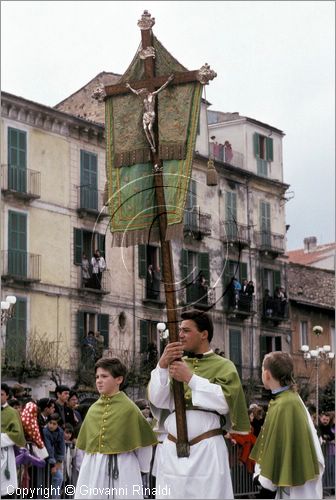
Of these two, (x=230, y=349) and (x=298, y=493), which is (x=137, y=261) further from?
(x=298, y=493)

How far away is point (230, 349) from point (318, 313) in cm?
692

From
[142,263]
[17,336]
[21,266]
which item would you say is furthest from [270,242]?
[17,336]

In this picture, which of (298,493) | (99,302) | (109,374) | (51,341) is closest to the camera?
(298,493)

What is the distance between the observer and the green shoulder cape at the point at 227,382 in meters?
8.74

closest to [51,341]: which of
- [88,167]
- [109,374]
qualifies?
[88,167]

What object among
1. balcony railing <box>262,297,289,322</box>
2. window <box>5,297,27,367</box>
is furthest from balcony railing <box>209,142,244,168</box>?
window <box>5,297,27,367</box>

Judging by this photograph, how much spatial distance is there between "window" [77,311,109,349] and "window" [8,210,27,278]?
298 cm

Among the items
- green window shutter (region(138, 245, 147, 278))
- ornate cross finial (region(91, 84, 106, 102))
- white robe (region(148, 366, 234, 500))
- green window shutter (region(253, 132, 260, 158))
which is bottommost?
white robe (region(148, 366, 234, 500))

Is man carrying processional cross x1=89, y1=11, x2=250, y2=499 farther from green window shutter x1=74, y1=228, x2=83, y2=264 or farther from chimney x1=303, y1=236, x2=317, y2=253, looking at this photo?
chimney x1=303, y1=236, x2=317, y2=253

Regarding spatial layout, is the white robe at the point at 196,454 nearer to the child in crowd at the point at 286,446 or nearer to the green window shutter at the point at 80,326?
the child in crowd at the point at 286,446

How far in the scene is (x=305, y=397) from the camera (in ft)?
140

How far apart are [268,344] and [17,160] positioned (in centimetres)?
1466

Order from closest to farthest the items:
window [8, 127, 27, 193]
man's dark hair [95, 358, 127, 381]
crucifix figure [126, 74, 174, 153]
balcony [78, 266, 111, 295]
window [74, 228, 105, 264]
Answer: crucifix figure [126, 74, 174, 153] → man's dark hair [95, 358, 127, 381] → window [8, 127, 27, 193] → window [74, 228, 105, 264] → balcony [78, 266, 111, 295]

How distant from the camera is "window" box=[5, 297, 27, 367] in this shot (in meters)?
32.9
